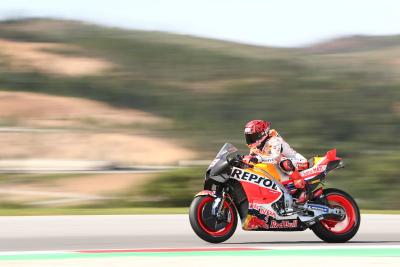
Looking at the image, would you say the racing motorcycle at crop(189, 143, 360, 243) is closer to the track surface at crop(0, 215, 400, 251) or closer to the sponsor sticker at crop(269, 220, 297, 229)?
the sponsor sticker at crop(269, 220, 297, 229)

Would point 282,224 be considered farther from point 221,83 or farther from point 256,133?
point 221,83

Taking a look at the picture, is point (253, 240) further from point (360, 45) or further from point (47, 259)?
point (360, 45)

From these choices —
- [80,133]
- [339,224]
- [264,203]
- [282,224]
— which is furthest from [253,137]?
[80,133]

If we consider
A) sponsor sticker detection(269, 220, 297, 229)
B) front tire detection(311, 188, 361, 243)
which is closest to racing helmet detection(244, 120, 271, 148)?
sponsor sticker detection(269, 220, 297, 229)

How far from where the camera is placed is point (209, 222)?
37.7 feet

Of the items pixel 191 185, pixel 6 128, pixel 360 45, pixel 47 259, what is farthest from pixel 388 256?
pixel 360 45

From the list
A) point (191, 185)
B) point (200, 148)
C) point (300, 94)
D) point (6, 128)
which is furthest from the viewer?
point (300, 94)

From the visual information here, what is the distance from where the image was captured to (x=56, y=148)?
2397 inches

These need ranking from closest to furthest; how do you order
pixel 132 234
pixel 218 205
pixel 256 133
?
pixel 218 205 < pixel 256 133 < pixel 132 234

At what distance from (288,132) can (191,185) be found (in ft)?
132

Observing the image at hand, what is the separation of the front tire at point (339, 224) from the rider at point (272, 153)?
402 millimetres

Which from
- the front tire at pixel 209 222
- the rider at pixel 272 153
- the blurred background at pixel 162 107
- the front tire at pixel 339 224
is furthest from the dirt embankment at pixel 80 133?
the front tire at pixel 209 222

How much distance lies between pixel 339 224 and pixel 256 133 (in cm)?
160

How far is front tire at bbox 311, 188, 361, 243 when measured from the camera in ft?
38.8
